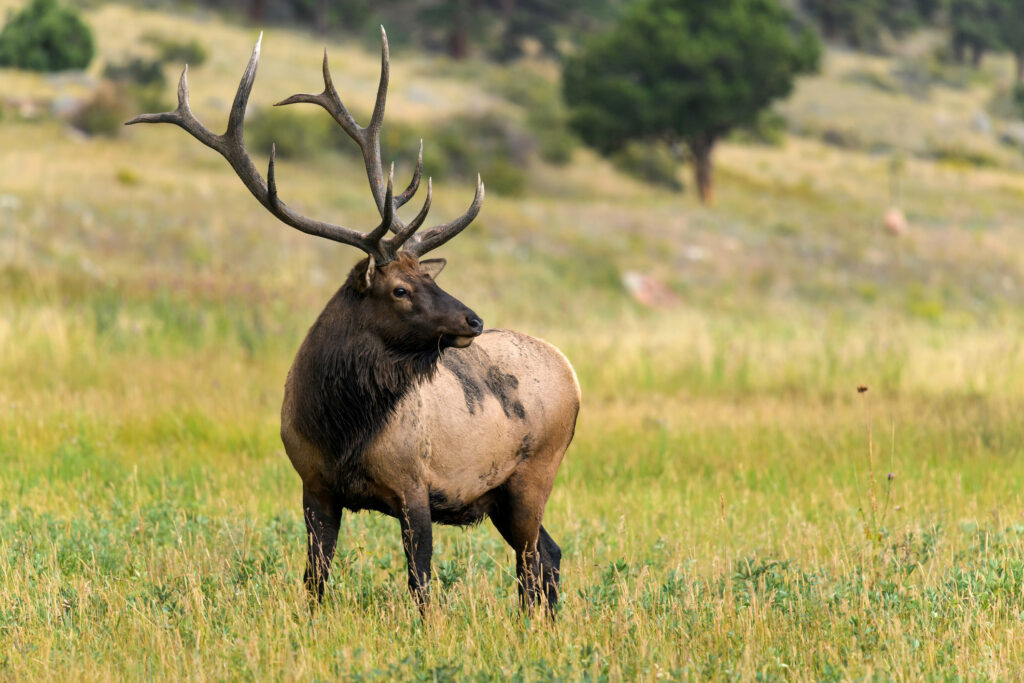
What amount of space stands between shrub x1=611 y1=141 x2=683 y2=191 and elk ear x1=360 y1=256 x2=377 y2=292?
38462 millimetres

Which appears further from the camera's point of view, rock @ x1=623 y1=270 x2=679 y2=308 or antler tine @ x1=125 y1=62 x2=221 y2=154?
rock @ x1=623 y1=270 x2=679 y2=308

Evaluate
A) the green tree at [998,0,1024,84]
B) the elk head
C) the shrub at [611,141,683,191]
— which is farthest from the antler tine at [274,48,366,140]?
the green tree at [998,0,1024,84]

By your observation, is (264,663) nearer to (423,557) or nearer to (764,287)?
(423,557)

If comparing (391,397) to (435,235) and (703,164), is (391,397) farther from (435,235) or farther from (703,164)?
(703,164)

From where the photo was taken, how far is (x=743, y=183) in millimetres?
45906

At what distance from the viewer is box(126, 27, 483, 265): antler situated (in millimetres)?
5176

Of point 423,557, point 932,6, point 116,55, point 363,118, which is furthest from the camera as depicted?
point 932,6

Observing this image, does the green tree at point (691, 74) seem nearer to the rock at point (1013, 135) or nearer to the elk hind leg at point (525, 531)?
the rock at point (1013, 135)

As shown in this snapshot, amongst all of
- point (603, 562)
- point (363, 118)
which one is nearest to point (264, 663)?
point (603, 562)

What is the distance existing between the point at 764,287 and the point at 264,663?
23077 mm

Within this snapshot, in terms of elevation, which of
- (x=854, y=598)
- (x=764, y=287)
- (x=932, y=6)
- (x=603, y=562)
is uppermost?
(x=932, y=6)

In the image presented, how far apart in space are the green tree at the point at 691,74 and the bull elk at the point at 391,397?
1388 inches

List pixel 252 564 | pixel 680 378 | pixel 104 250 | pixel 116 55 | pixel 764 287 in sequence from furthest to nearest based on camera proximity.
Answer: pixel 116 55
pixel 764 287
pixel 104 250
pixel 680 378
pixel 252 564

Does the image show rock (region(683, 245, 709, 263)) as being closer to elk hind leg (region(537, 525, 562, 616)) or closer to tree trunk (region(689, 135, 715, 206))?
tree trunk (region(689, 135, 715, 206))
